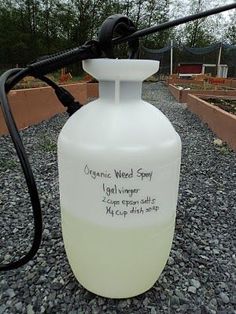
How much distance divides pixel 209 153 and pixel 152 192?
2.59 m

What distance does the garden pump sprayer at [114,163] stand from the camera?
0.98 metres

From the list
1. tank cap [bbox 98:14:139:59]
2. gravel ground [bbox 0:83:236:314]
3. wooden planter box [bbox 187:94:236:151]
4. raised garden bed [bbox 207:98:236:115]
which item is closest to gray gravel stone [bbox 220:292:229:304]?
gravel ground [bbox 0:83:236:314]

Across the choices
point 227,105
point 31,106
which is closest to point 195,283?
point 31,106

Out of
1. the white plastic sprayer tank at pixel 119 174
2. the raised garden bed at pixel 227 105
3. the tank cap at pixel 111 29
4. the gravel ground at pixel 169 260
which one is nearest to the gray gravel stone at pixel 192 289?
the gravel ground at pixel 169 260

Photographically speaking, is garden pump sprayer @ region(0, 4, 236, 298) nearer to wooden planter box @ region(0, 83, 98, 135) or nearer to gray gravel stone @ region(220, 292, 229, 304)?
gray gravel stone @ region(220, 292, 229, 304)

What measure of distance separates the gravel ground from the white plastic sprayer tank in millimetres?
229

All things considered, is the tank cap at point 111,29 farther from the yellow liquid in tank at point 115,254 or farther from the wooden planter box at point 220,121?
the wooden planter box at point 220,121

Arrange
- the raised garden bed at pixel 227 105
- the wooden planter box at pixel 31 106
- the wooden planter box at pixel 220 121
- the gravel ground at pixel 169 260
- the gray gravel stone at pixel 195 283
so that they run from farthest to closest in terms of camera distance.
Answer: the raised garden bed at pixel 227 105 → the wooden planter box at pixel 31 106 → the wooden planter box at pixel 220 121 → the gray gravel stone at pixel 195 283 → the gravel ground at pixel 169 260

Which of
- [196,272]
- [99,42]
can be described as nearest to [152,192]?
A: [99,42]

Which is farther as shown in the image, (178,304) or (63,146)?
(178,304)

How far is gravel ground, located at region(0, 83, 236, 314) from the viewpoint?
125 cm

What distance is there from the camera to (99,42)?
104cm

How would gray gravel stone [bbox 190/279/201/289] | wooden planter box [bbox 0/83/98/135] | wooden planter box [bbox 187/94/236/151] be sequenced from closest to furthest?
gray gravel stone [bbox 190/279/201/289] → wooden planter box [bbox 187/94/236/151] → wooden planter box [bbox 0/83/98/135]

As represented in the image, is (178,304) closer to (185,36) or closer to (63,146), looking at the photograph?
(63,146)
